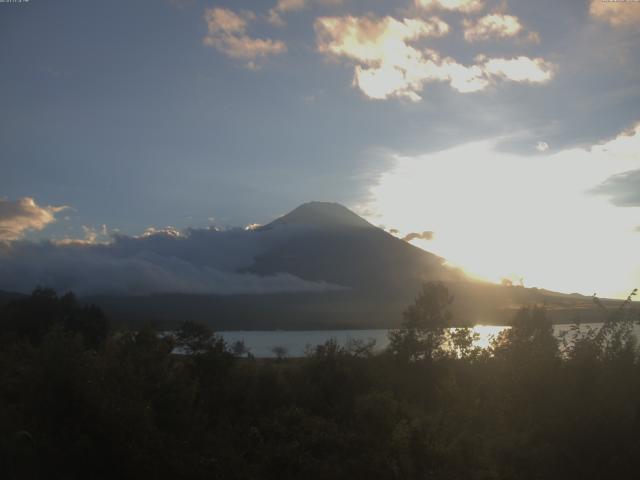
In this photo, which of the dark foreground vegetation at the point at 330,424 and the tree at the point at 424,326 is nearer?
the dark foreground vegetation at the point at 330,424

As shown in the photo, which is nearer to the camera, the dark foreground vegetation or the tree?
the dark foreground vegetation

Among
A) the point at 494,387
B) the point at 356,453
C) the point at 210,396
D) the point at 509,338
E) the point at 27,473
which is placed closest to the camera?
the point at 27,473

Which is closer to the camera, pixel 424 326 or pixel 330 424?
pixel 330 424

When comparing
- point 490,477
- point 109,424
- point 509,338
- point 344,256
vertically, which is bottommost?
point 490,477

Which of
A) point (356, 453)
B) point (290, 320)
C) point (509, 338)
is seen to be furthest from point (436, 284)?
point (290, 320)

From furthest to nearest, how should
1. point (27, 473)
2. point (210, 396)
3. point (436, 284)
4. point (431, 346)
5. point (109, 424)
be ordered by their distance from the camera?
point (436, 284), point (431, 346), point (210, 396), point (109, 424), point (27, 473)

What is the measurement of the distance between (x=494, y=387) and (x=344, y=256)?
159130mm

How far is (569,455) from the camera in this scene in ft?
34.8

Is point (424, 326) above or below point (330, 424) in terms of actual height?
above

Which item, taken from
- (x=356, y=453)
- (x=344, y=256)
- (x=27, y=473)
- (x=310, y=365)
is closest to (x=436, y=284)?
(x=310, y=365)

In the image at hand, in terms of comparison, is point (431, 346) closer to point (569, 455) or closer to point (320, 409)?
point (320, 409)

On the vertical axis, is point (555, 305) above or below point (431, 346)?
above

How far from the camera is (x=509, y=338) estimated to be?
16.4 meters

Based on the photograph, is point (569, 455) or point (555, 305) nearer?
point (569, 455)
